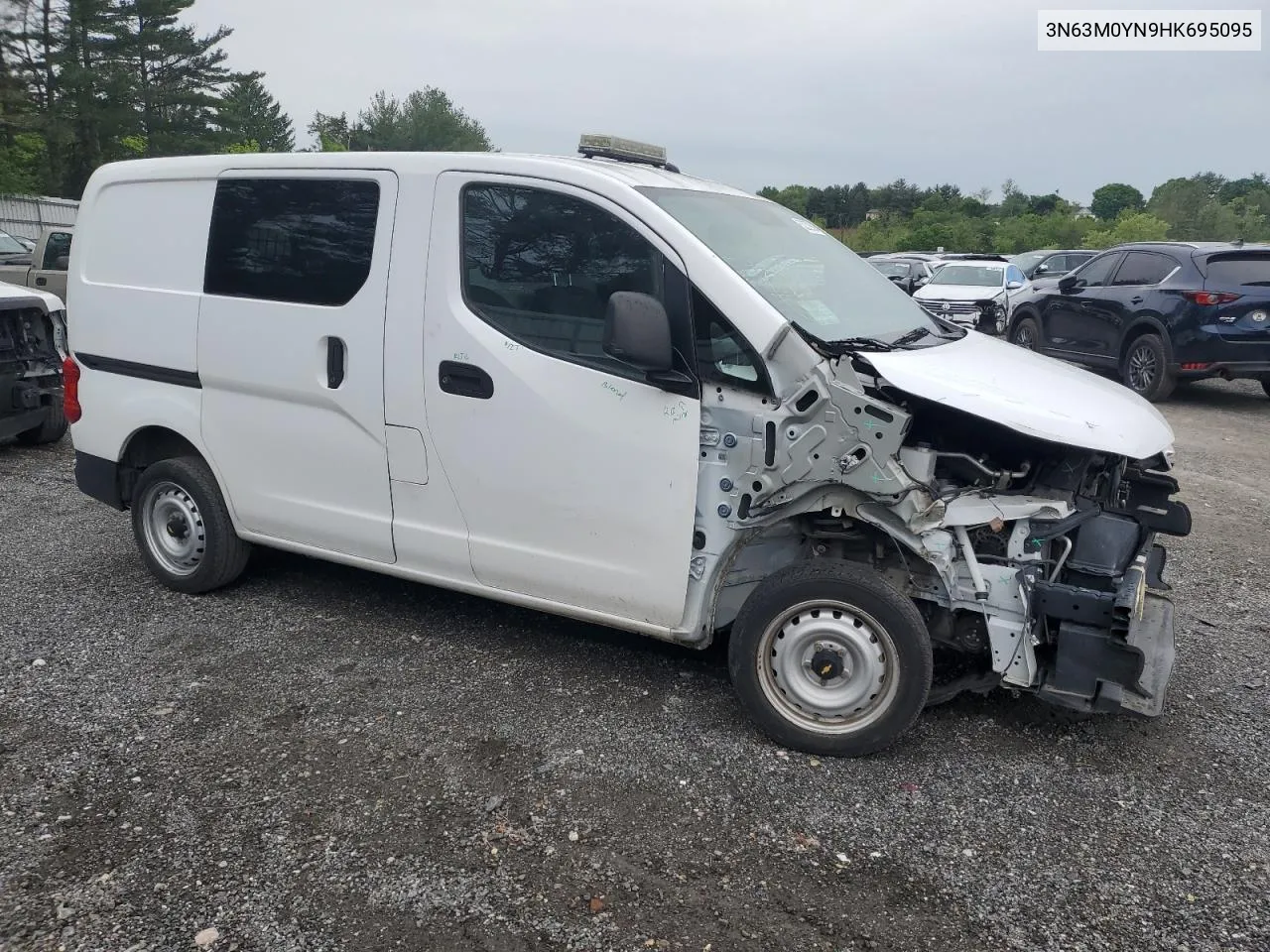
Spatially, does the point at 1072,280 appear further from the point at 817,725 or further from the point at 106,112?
the point at 106,112

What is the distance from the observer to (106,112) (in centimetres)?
3669

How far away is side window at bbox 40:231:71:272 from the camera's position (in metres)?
12.7

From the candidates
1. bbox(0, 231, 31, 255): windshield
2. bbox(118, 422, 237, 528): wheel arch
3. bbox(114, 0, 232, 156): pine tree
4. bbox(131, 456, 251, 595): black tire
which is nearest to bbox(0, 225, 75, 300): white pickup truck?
bbox(0, 231, 31, 255): windshield

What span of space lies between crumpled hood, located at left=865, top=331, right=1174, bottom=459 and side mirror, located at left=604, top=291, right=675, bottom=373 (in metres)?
0.72

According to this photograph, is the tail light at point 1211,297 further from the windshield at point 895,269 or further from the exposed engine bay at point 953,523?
the windshield at point 895,269

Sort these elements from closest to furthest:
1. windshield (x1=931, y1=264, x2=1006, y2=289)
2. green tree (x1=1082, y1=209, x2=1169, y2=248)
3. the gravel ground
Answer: the gravel ground
windshield (x1=931, y1=264, x2=1006, y2=289)
green tree (x1=1082, y1=209, x2=1169, y2=248)

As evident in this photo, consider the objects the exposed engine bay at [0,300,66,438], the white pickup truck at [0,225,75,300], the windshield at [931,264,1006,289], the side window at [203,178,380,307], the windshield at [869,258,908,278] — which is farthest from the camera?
the windshield at [869,258,908,278]

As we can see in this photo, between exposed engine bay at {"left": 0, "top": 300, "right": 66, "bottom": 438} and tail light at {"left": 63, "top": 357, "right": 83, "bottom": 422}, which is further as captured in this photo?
exposed engine bay at {"left": 0, "top": 300, "right": 66, "bottom": 438}

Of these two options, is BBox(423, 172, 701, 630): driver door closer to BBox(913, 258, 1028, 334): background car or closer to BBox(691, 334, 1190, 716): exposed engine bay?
BBox(691, 334, 1190, 716): exposed engine bay

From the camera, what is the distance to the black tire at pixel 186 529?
484 centimetres

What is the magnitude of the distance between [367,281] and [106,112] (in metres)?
39.4

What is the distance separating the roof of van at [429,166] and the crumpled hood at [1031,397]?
126cm

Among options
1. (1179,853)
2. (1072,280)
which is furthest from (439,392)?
(1072,280)

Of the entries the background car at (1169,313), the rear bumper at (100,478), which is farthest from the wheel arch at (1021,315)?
the rear bumper at (100,478)
